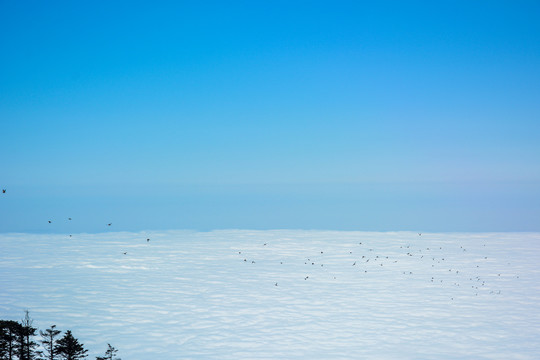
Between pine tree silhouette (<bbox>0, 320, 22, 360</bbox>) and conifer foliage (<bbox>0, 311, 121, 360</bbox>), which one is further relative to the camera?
pine tree silhouette (<bbox>0, 320, 22, 360</bbox>)

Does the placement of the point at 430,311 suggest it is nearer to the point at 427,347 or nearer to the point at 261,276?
the point at 427,347

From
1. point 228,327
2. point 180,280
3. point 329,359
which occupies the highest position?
point 180,280

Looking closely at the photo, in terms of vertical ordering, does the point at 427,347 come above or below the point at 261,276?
below

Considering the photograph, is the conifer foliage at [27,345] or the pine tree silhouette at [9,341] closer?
the conifer foliage at [27,345]

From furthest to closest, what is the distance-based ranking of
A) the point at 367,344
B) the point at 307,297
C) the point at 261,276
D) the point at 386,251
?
the point at 386,251 → the point at 261,276 → the point at 307,297 → the point at 367,344

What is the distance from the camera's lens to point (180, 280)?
7625 cm

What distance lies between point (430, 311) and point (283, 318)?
63.2ft

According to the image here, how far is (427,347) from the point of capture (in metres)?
41.2

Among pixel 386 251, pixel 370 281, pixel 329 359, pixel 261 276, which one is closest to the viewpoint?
pixel 329 359

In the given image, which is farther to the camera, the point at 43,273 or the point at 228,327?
the point at 43,273

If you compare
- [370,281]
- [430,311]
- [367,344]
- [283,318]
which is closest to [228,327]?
[283,318]

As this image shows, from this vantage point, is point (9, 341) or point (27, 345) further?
point (9, 341)

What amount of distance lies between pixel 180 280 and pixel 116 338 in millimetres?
28557

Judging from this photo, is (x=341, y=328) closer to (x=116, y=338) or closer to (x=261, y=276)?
(x=116, y=338)
